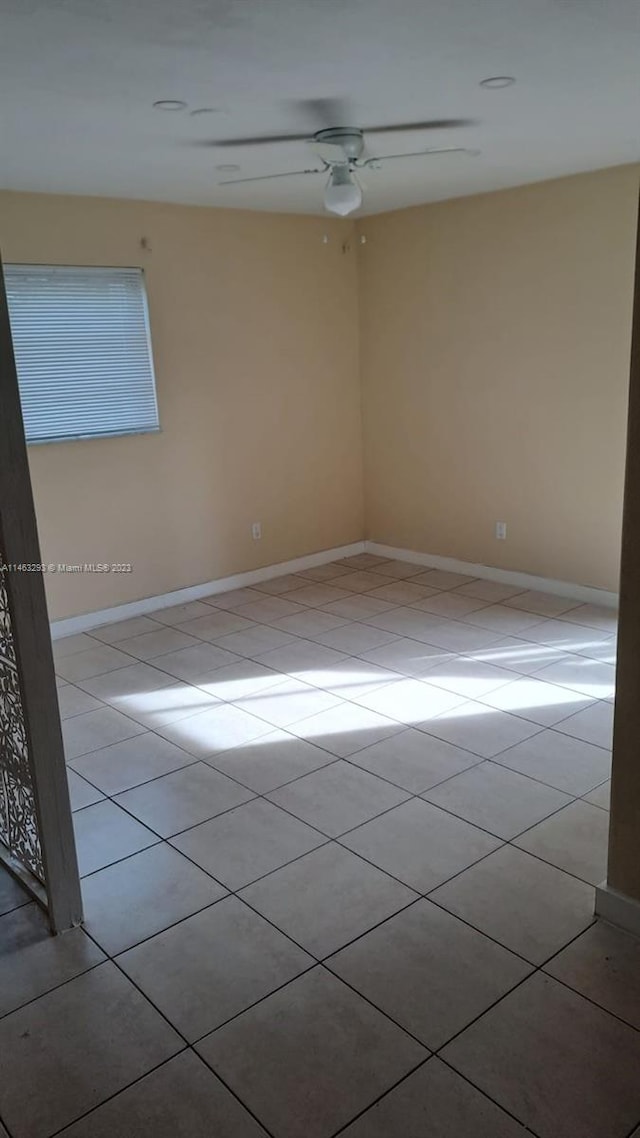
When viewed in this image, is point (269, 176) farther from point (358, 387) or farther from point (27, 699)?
point (27, 699)

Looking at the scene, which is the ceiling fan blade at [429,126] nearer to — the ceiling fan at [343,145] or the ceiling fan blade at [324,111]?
the ceiling fan at [343,145]

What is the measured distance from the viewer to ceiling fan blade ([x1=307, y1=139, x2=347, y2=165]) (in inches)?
136

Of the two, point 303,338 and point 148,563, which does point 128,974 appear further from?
point 303,338

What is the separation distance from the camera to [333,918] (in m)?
2.35

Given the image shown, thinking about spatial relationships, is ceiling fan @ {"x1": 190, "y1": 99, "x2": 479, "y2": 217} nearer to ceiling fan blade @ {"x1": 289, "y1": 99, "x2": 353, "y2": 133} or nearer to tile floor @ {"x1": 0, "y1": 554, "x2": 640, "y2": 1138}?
ceiling fan blade @ {"x1": 289, "y1": 99, "x2": 353, "y2": 133}

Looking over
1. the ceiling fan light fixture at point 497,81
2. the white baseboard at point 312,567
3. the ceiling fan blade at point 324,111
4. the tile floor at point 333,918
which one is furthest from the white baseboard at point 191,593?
the ceiling fan light fixture at point 497,81

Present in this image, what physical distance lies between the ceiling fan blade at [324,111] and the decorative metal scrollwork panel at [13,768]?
6.68ft

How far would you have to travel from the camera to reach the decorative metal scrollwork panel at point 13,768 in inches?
90.2

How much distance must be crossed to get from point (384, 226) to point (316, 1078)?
5150 mm

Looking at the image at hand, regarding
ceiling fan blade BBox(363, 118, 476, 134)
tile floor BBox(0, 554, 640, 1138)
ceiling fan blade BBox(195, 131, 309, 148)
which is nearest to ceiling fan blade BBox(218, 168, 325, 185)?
ceiling fan blade BBox(195, 131, 309, 148)

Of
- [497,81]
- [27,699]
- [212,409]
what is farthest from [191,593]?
[497,81]

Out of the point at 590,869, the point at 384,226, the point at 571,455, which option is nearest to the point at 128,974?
the point at 590,869

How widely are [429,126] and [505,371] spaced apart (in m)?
1.98

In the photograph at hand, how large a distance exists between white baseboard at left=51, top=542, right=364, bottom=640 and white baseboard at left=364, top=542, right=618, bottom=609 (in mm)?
368
